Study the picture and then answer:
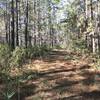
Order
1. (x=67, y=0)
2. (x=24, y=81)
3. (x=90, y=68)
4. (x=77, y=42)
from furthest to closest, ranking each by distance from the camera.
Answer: (x=67, y=0)
(x=77, y=42)
(x=90, y=68)
(x=24, y=81)

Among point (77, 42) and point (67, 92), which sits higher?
point (77, 42)

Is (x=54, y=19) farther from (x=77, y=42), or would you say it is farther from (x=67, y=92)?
(x=67, y=92)

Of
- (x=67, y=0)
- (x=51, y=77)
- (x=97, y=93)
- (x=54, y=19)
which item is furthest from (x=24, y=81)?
(x=54, y=19)

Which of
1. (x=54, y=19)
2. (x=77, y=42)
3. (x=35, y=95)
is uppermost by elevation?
(x=54, y=19)

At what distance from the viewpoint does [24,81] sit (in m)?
10.0

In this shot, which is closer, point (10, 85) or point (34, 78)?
point (10, 85)

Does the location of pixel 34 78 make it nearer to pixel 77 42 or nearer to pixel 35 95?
pixel 35 95

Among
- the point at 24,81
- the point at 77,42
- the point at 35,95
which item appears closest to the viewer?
the point at 35,95

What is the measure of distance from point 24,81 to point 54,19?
53.0m

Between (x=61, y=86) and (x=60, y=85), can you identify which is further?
(x=60, y=85)

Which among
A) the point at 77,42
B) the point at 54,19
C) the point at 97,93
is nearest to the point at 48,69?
the point at 97,93

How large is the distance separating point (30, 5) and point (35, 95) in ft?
116

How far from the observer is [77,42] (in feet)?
84.5

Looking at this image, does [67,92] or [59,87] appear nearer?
[67,92]
